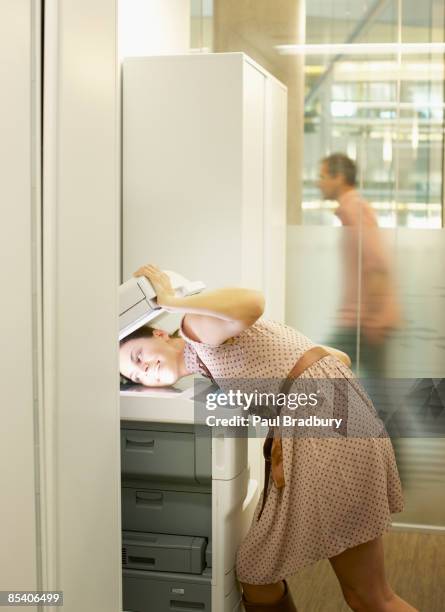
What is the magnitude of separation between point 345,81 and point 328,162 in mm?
363

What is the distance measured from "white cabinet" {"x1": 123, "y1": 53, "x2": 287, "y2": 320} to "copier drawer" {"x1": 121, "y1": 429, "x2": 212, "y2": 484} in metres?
0.81

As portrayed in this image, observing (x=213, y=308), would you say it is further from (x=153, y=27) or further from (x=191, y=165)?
(x=153, y=27)

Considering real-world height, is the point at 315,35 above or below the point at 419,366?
above

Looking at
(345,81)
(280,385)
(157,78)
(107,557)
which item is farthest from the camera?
(345,81)

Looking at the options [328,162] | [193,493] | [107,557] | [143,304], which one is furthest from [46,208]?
[328,162]

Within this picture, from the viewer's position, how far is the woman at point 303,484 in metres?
2.54

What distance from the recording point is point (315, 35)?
3.91m

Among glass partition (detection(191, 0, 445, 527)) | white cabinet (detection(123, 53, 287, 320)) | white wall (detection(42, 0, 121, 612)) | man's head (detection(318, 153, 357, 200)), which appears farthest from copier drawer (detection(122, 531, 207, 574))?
man's head (detection(318, 153, 357, 200))

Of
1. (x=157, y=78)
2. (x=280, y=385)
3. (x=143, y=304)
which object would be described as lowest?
(x=280, y=385)

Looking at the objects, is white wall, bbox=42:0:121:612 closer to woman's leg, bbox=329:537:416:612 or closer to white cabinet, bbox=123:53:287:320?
woman's leg, bbox=329:537:416:612

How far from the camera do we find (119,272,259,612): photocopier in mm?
2697

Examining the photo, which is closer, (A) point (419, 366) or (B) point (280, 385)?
(B) point (280, 385)

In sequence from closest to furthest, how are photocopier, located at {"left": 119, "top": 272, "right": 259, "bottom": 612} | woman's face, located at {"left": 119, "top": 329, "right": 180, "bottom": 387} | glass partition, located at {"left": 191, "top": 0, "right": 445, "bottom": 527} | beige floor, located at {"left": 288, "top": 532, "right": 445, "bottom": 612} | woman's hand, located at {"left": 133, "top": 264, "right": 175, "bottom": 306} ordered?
woman's hand, located at {"left": 133, "top": 264, "right": 175, "bottom": 306} < photocopier, located at {"left": 119, "top": 272, "right": 259, "bottom": 612} < woman's face, located at {"left": 119, "top": 329, "right": 180, "bottom": 387} < beige floor, located at {"left": 288, "top": 532, "right": 445, "bottom": 612} < glass partition, located at {"left": 191, "top": 0, "right": 445, "bottom": 527}

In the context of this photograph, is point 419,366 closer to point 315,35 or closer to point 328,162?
point 328,162
